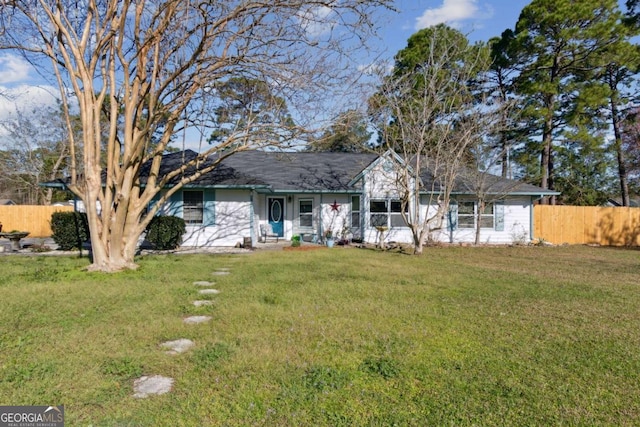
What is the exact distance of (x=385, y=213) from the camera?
55.1 ft

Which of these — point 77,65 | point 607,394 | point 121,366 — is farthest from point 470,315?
point 77,65

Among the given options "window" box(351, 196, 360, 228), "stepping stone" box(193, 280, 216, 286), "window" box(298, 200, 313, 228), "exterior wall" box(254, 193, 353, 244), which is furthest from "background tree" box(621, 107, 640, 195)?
"stepping stone" box(193, 280, 216, 286)

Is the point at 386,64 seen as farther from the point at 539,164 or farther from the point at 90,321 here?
the point at 539,164

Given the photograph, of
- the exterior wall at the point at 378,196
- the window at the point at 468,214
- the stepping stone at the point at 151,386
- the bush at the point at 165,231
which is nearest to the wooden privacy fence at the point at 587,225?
the window at the point at 468,214

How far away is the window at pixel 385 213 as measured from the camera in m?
16.8

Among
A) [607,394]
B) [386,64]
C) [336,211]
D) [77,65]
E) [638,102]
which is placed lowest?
[607,394]

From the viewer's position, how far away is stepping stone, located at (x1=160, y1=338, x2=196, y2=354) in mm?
4120

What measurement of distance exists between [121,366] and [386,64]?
477 inches

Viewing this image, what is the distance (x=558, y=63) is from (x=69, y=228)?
24.6 m

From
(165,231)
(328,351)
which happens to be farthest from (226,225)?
(328,351)

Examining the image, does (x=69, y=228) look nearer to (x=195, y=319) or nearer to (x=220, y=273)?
(x=220, y=273)

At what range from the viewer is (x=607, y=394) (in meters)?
3.18

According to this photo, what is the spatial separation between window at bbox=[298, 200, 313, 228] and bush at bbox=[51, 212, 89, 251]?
8.18 meters

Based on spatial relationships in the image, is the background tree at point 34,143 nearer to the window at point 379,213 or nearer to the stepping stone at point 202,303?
the window at point 379,213
